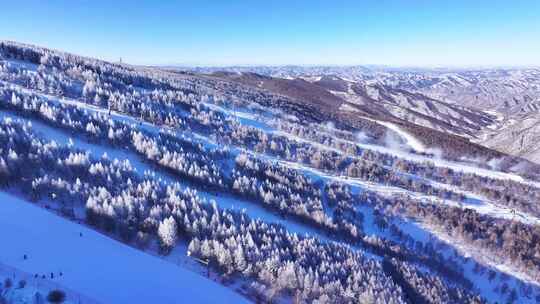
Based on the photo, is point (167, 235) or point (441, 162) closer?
point (167, 235)

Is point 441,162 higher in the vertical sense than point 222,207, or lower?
lower

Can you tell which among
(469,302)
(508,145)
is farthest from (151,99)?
(508,145)

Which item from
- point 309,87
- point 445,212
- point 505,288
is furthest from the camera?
point 309,87

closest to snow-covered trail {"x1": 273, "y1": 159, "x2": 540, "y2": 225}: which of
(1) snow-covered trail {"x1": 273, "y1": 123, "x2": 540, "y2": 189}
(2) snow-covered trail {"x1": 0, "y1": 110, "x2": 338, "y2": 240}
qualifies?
(1) snow-covered trail {"x1": 273, "y1": 123, "x2": 540, "y2": 189}

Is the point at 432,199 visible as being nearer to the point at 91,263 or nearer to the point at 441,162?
the point at 441,162

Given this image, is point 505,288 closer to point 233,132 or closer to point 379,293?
point 379,293

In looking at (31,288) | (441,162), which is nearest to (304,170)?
(441,162)
